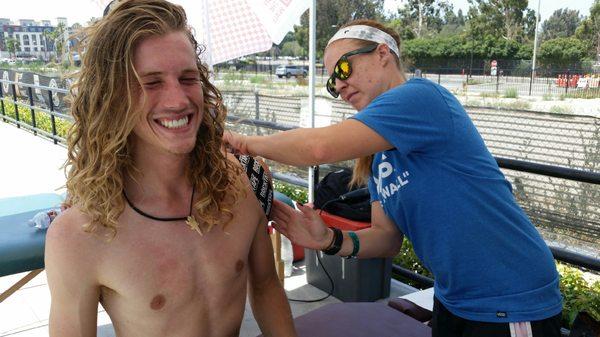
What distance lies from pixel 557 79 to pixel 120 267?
30225mm

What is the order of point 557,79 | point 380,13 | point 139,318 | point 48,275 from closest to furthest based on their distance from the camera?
point 48,275, point 139,318, point 557,79, point 380,13

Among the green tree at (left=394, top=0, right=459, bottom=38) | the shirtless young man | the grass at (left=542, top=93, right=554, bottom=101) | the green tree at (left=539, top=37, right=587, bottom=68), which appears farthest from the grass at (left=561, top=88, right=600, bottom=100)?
the shirtless young man

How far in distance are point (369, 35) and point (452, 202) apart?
0.64 meters

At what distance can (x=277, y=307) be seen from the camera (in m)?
1.68

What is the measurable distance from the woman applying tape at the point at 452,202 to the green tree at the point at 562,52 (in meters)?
32.5

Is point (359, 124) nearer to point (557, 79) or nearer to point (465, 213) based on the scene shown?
point (465, 213)

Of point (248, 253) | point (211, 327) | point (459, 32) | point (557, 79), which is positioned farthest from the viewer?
point (459, 32)

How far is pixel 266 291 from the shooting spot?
1698mm

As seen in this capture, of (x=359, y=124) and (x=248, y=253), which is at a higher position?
(x=359, y=124)

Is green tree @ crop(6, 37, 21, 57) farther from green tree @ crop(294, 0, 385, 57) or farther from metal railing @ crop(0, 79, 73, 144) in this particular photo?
metal railing @ crop(0, 79, 73, 144)

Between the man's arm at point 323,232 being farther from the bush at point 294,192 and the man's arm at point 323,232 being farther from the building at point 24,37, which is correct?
the building at point 24,37

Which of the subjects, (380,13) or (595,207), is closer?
(595,207)

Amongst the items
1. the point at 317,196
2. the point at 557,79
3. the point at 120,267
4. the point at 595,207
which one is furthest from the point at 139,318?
the point at 557,79

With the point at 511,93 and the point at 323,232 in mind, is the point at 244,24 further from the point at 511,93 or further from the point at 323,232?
the point at 511,93
